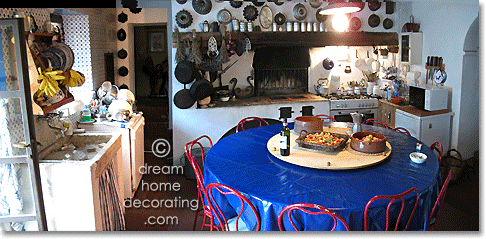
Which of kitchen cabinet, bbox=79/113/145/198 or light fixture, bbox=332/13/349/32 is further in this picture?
light fixture, bbox=332/13/349/32

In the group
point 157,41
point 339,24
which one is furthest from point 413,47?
point 157,41

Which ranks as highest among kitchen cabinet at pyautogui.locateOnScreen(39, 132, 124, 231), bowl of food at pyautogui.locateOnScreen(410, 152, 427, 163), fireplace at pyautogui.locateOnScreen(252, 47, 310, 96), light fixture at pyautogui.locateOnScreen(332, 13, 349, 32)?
light fixture at pyautogui.locateOnScreen(332, 13, 349, 32)

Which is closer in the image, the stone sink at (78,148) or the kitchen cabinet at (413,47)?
the stone sink at (78,148)

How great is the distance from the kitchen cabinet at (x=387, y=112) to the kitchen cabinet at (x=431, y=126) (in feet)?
A: 1.03

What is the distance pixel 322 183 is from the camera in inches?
100

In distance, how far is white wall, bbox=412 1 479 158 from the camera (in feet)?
16.3

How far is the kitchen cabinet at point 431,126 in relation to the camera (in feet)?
16.9

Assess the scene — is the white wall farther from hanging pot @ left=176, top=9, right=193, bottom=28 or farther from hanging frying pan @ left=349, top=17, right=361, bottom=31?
hanging pot @ left=176, top=9, right=193, bottom=28

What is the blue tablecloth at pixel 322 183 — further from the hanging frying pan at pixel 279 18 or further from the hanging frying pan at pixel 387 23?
the hanging frying pan at pixel 387 23

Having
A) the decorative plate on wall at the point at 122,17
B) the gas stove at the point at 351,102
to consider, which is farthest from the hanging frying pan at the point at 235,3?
the decorative plate on wall at the point at 122,17

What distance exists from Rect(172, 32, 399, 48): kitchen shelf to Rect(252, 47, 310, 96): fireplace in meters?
0.45

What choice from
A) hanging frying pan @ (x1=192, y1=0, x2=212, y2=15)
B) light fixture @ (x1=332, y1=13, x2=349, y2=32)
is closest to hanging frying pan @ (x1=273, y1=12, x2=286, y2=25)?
light fixture @ (x1=332, y1=13, x2=349, y2=32)

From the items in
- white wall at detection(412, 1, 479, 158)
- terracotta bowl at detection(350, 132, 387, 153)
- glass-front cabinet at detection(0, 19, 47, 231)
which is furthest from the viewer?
white wall at detection(412, 1, 479, 158)

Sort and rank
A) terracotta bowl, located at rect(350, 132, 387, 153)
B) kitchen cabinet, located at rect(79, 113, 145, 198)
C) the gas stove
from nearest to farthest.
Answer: terracotta bowl, located at rect(350, 132, 387, 153), kitchen cabinet, located at rect(79, 113, 145, 198), the gas stove
